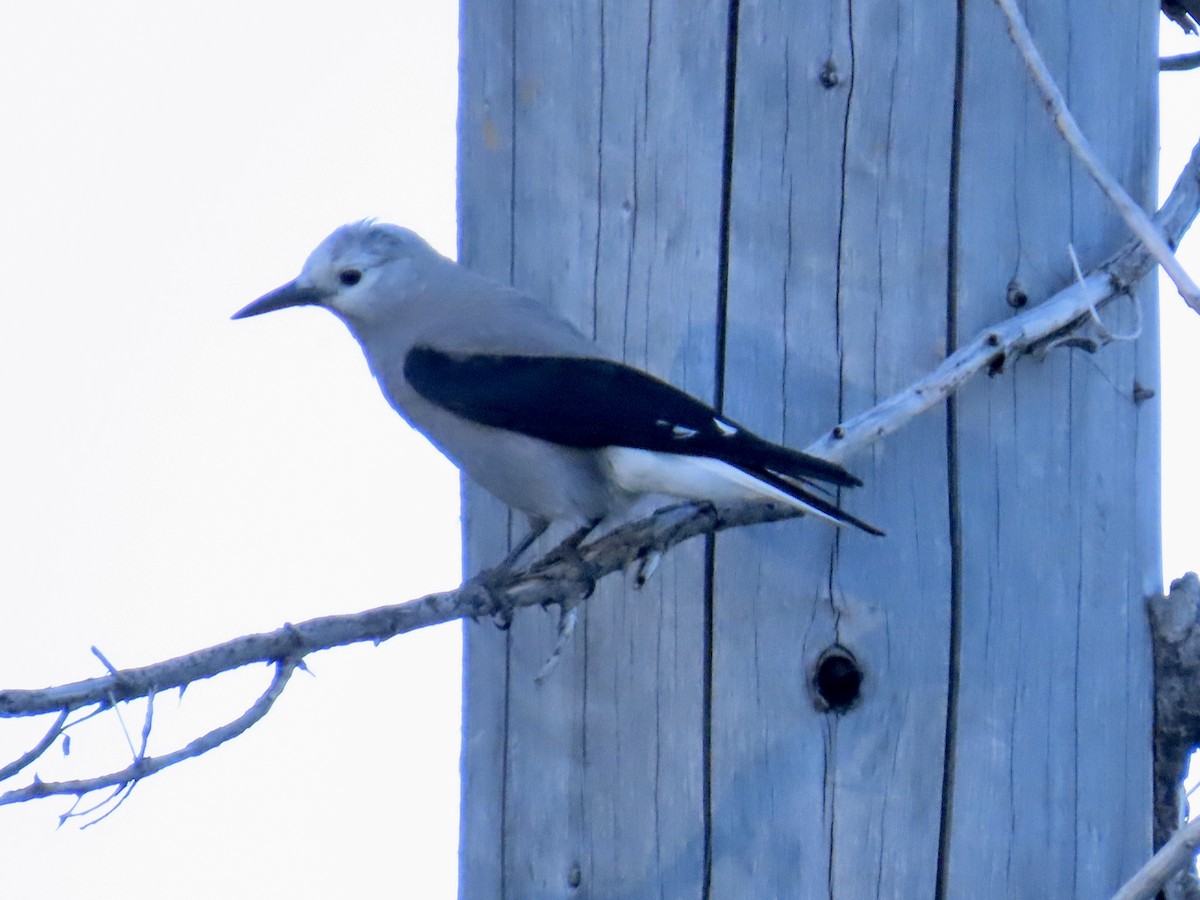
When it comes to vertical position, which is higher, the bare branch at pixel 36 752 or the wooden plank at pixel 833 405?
the wooden plank at pixel 833 405

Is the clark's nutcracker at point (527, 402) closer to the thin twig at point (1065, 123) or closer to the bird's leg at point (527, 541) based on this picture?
the bird's leg at point (527, 541)

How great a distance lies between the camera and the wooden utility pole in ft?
8.69

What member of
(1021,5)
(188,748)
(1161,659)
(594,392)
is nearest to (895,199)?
(1021,5)

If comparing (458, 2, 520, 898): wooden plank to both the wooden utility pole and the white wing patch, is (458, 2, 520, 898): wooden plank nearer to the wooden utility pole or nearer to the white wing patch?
the wooden utility pole

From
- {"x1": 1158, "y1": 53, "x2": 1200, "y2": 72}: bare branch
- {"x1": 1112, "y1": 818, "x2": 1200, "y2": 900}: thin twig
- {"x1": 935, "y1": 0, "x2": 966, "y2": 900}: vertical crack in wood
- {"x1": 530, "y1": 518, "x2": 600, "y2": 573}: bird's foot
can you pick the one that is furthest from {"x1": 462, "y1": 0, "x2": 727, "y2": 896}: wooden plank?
{"x1": 1158, "y1": 53, "x2": 1200, "y2": 72}: bare branch

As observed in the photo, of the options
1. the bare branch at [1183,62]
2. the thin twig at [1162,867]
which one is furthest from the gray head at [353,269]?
the thin twig at [1162,867]

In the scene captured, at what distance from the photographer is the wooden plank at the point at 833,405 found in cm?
264

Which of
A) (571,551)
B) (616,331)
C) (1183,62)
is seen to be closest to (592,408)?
(616,331)

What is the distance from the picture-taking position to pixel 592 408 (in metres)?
2.97

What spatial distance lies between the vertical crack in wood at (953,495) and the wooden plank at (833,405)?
14mm

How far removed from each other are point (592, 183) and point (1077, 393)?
3.02 ft

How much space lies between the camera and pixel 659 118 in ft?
9.23

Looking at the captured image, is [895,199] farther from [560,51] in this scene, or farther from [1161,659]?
[1161,659]

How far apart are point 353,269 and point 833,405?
1377 millimetres
